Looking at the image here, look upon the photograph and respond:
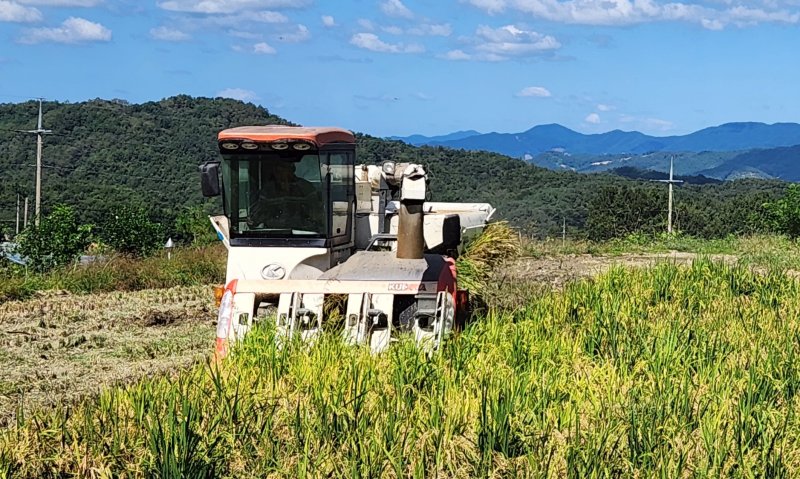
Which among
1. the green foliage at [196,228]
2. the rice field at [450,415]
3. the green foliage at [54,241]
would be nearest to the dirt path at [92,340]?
the rice field at [450,415]

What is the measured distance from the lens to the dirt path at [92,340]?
28.2 ft

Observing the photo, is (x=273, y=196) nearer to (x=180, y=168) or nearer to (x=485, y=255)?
(x=485, y=255)

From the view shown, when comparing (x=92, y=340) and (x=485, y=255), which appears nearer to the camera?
(x=92, y=340)

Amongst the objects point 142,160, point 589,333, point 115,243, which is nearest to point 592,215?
point 142,160

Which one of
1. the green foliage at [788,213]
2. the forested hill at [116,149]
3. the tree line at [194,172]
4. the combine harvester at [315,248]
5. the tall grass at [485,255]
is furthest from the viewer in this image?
the tree line at [194,172]

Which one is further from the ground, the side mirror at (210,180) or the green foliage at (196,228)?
the side mirror at (210,180)

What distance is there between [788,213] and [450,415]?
29.2 meters

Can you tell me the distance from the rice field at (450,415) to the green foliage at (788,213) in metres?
25.8

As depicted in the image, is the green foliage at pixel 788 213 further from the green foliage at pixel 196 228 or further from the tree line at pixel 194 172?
the green foliage at pixel 196 228

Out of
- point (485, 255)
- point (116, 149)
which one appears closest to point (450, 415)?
point (485, 255)

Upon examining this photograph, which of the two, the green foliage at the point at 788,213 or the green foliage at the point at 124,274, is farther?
the green foliage at the point at 788,213

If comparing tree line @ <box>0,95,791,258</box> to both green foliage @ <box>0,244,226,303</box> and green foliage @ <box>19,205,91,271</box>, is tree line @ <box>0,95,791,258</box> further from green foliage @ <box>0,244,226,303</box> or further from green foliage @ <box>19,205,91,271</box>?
green foliage @ <box>0,244,226,303</box>

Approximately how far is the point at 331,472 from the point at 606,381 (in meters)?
2.11

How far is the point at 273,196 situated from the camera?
9.55 meters
